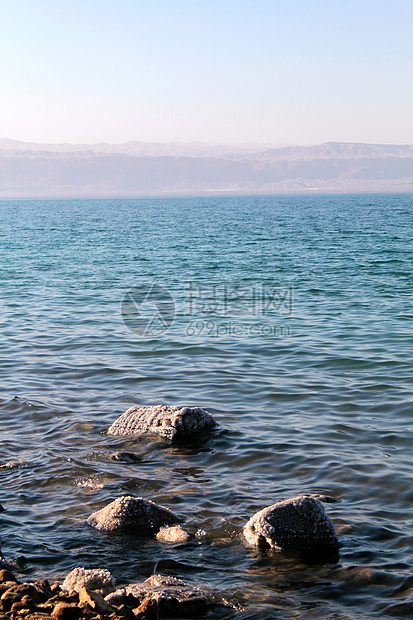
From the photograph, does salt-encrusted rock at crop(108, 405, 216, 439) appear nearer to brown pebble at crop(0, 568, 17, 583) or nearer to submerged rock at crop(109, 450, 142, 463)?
submerged rock at crop(109, 450, 142, 463)

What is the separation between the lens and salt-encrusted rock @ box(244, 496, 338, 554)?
8484mm

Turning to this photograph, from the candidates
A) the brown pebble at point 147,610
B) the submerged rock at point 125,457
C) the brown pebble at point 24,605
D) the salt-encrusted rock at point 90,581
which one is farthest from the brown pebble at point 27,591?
the submerged rock at point 125,457

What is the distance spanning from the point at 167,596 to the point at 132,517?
6.73ft

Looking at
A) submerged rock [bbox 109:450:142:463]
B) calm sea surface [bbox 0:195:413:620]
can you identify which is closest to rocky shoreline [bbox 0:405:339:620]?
calm sea surface [bbox 0:195:413:620]

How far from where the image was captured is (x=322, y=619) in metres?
7.08

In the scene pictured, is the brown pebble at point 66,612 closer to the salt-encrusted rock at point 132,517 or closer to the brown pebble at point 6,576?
the brown pebble at point 6,576

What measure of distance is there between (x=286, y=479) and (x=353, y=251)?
3685 cm

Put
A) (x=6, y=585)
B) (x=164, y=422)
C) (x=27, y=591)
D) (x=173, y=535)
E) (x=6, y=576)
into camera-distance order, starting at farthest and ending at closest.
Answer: (x=164, y=422) → (x=173, y=535) → (x=6, y=576) → (x=6, y=585) → (x=27, y=591)

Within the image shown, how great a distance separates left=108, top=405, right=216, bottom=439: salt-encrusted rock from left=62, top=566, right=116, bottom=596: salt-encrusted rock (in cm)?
498

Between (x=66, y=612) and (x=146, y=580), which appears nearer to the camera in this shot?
(x=66, y=612)

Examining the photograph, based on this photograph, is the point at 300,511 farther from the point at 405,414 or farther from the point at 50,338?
the point at 50,338

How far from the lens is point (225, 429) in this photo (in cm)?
1273

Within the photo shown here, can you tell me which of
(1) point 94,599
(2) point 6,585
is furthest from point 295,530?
(2) point 6,585

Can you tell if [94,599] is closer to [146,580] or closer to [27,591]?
[27,591]
